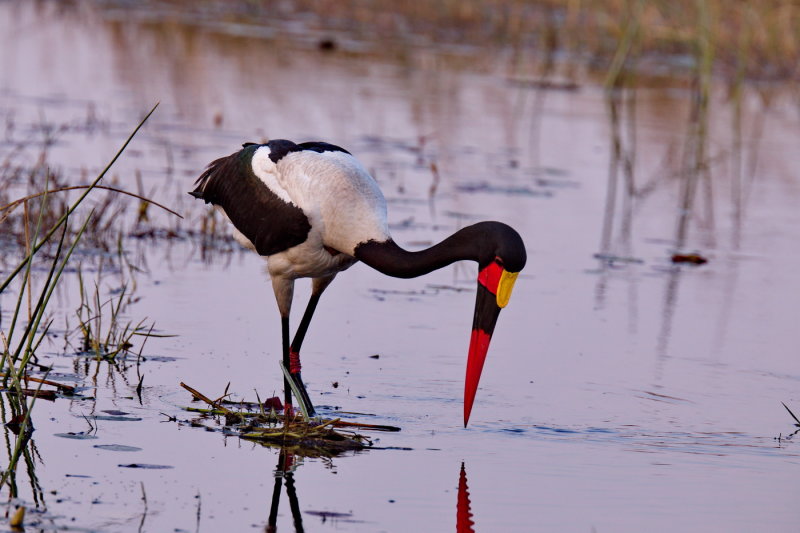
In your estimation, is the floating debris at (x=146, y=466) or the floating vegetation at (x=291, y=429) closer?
the floating debris at (x=146, y=466)

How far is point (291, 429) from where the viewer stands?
15.0 ft

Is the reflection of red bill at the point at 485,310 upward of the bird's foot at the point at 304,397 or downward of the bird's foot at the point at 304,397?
upward

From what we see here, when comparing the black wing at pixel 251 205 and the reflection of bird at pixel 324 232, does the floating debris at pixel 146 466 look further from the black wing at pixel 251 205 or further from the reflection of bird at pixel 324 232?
the black wing at pixel 251 205

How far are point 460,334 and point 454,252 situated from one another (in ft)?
5.30

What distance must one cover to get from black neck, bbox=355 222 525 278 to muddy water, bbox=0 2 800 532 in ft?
1.79

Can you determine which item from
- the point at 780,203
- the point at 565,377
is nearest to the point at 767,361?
the point at 565,377

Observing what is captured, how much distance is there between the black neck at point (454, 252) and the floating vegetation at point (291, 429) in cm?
55

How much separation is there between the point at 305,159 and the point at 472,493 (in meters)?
1.56

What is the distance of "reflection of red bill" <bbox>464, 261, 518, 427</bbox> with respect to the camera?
4.60 m

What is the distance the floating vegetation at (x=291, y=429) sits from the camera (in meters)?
4.54

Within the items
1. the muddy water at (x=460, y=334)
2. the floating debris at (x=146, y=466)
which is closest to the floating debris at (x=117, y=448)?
the muddy water at (x=460, y=334)

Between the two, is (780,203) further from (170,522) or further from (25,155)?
(170,522)

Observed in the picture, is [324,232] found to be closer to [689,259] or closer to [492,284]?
[492,284]

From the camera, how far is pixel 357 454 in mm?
4543
